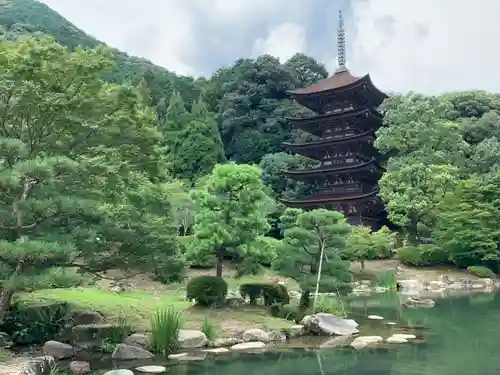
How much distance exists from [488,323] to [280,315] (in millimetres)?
5354

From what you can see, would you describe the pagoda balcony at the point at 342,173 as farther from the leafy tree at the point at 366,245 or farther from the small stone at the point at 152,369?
the small stone at the point at 152,369

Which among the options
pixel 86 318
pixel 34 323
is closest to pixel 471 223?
pixel 86 318

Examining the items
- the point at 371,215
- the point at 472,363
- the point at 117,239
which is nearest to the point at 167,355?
the point at 117,239

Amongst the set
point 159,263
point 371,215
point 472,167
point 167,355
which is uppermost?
point 472,167

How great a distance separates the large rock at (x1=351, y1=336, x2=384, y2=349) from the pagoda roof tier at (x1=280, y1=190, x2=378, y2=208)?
19730 millimetres

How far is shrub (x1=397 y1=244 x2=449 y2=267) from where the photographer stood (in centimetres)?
2598

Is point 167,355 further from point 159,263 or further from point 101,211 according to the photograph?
point 101,211

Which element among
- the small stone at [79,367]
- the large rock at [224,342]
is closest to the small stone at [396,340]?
the large rock at [224,342]

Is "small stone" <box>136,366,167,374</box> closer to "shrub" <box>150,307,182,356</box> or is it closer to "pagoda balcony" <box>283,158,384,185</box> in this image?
"shrub" <box>150,307,182,356</box>

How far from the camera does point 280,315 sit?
13.0 meters

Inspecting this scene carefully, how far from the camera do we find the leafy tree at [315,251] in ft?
42.7

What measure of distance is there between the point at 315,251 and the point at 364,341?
3.08 m

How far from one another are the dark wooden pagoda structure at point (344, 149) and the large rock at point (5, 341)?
76.6 ft

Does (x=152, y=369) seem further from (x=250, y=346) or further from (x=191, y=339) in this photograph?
(x=250, y=346)
